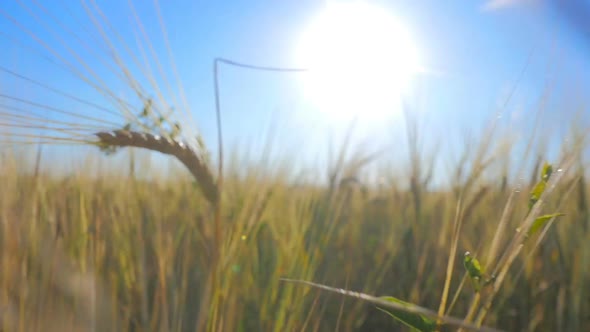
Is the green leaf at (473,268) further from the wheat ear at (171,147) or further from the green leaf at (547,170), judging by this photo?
the wheat ear at (171,147)

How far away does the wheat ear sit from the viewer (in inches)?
23.7

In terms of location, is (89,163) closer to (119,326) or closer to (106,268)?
(106,268)

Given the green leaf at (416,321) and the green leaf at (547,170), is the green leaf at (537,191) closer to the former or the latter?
the green leaf at (547,170)

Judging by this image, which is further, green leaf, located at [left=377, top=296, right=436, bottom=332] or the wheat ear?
the wheat ear

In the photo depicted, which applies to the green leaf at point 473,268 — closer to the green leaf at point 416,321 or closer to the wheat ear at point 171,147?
the green leaf at point 416,321

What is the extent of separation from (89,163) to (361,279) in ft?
2.93

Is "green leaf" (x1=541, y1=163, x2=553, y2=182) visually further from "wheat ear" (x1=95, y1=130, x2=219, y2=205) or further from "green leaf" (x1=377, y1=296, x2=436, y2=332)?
"wheat ear" (x1=95, y1=130, x2=219, y2=205)

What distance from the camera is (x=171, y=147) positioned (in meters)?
0.63

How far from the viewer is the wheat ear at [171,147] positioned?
1.98ft

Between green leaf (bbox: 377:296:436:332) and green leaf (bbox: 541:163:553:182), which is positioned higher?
green leaf (bbox: 541:163:553:182)

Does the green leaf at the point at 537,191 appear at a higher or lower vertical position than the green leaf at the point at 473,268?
higher

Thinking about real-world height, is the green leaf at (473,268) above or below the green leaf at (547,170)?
below

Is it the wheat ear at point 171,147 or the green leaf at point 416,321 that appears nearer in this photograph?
the green leaf at point 416,321

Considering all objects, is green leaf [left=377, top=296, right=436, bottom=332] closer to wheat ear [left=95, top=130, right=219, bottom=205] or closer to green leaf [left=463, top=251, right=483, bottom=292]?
green leaf [left=463, top=251, right=483, bottom=292]
